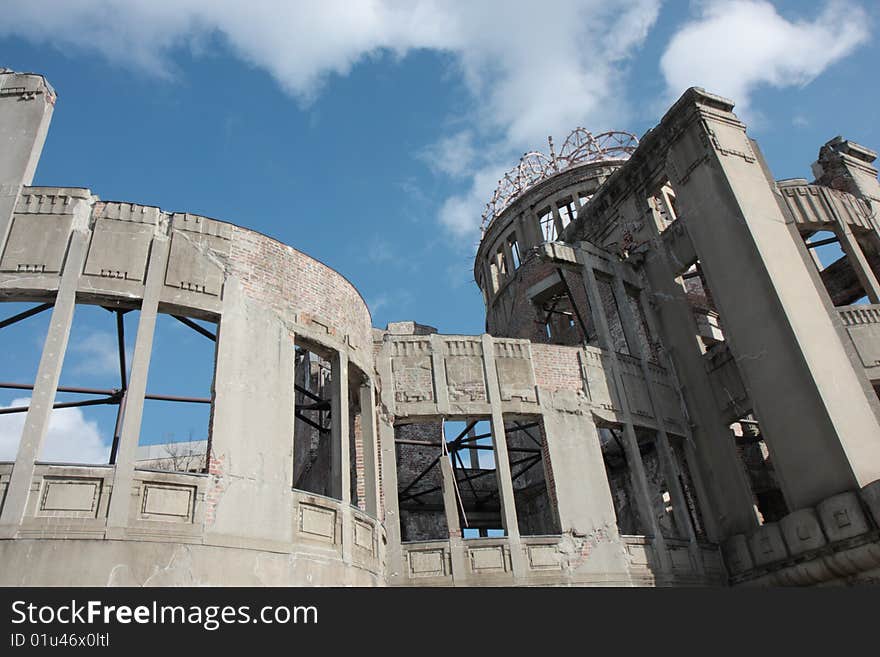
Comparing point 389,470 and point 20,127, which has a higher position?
point 20,127

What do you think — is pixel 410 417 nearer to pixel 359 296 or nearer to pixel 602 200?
pixel 359 296

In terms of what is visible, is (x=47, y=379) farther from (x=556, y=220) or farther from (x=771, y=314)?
(x=556, y=220)

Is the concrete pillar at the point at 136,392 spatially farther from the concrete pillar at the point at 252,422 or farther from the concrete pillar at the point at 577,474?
the concrete pillar at the point at 577,474

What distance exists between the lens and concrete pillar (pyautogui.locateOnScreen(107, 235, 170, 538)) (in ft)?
29.3

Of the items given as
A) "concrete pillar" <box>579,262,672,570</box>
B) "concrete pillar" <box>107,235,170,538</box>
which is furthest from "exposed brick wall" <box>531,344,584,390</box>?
"concrete pillar" <box>107,235,170,538</box>

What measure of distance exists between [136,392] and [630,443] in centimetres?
1056

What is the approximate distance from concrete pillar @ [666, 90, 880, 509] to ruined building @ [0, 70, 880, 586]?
0.06m

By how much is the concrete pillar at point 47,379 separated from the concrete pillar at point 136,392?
38.8 inches

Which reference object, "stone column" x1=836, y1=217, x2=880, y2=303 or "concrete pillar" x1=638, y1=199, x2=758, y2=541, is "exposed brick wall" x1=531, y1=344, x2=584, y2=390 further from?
"stone column" x1=836, y1=217, x2=880, y2=303

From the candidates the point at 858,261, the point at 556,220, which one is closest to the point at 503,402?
the point at 858,261

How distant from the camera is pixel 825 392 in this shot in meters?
13.7

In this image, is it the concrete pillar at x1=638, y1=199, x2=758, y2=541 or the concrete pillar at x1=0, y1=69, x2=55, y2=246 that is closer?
the concrete pillar at x1=0, y1=69, x2=55, y2=246

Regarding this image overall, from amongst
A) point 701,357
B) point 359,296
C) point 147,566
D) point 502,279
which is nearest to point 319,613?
point 147,566

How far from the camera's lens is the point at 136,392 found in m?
9.88
